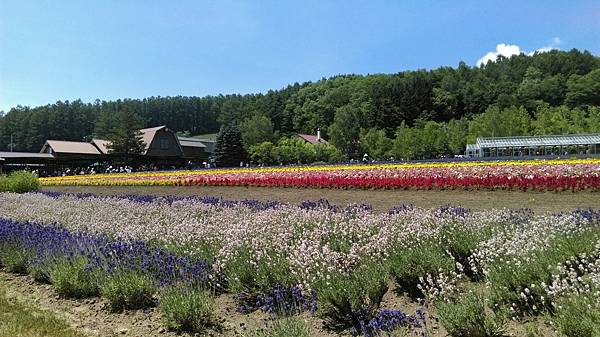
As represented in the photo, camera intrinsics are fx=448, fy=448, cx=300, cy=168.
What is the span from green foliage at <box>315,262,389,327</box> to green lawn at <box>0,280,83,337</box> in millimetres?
2606

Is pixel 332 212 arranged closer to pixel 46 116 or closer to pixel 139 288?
pixel 139 288

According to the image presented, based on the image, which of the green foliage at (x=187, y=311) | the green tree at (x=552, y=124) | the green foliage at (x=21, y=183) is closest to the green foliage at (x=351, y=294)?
the green foliage at (x=187, y=311)

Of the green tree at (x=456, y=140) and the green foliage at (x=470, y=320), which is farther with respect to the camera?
the green tree at (x=456, y=140)

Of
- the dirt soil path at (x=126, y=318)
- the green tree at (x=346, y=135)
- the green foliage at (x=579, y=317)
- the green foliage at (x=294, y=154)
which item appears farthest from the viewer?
the green tree at (x=346, y=135)

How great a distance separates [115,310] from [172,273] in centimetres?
80

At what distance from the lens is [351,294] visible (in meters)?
4.15

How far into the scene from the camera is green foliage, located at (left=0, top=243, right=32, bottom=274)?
7477mm

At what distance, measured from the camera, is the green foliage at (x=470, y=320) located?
344 cm

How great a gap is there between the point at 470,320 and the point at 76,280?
16.2 feet

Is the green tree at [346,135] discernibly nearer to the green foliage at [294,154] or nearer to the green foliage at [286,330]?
the green foliage at [294,154]

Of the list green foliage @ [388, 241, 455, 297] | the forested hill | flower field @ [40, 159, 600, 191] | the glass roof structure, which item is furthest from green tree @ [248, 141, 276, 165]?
green foliage @ [388, 241, 455, 297]

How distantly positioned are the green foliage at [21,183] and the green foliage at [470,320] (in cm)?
2468

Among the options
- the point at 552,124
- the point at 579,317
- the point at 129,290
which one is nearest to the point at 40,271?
the point at 129,290

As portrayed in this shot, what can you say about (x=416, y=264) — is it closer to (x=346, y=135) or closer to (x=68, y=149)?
(x=346, y=135)
